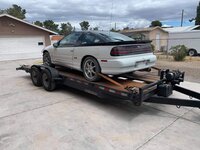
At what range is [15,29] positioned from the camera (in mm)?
18438

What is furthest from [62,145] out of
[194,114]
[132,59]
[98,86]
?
[194,114]

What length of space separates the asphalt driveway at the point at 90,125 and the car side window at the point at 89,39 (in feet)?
5.47

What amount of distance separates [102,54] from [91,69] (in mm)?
667

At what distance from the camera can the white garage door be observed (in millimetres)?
17686

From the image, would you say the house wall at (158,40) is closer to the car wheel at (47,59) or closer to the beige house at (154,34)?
the beige house at (154,34)

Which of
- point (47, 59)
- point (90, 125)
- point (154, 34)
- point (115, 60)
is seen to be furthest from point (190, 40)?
point (90, 125)

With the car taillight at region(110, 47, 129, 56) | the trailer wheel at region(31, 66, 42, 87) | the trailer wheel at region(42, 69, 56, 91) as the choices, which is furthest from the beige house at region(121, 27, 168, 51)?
the car taillight at region(110, 47, 129, 56)

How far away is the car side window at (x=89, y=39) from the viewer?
5413mm

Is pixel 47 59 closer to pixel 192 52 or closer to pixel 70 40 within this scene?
pixel 70 40

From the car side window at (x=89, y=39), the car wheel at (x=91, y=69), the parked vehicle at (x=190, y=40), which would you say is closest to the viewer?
the car wheel at (x=91, y=69)

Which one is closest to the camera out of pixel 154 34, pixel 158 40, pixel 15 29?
pixel 15 29

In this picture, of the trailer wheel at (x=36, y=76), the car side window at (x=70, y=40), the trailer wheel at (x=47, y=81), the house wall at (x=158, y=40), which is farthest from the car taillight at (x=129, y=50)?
the house wall at (x=158, y=40)

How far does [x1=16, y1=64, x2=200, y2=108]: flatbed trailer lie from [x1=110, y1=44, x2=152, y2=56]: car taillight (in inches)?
27.5

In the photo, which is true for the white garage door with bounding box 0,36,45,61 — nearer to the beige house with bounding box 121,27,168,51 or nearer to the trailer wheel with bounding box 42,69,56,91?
the trailer wheel with bounding box 42,69,56,91
